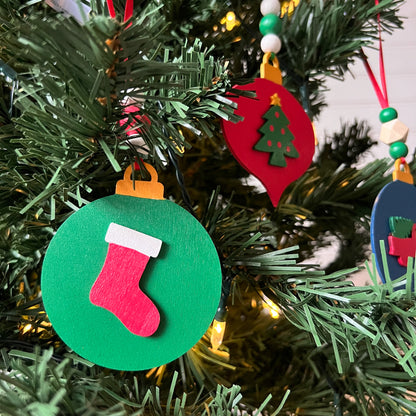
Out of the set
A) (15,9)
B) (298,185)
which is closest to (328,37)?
(298,185)

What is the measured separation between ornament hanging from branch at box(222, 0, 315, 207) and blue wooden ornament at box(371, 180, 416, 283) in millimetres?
78

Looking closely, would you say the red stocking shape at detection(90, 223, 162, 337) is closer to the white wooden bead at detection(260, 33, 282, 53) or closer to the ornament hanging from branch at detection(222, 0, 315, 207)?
the ornament hanging from branch at detection(222, 0, 315, 207)

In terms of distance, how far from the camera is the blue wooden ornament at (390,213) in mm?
352

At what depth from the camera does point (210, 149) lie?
1.88 feet

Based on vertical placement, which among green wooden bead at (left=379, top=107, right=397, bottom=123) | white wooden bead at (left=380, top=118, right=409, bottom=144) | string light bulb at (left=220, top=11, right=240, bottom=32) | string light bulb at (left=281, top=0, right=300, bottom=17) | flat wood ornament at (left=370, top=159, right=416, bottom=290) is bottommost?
flat wood ornament at (left=370, top=159, right=416, bottom=290)

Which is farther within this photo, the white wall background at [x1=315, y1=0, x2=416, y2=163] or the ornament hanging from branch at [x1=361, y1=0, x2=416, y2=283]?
the white wall background at [x1=315, y1=0, x2=416, y2=163]

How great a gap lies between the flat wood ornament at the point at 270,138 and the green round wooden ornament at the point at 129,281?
0.11 m

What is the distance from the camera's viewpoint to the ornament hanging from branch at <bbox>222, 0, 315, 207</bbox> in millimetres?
366

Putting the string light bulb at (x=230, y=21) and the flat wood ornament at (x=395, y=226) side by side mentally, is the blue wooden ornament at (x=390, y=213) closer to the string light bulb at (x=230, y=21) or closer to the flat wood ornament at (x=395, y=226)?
the flat wood ornament at (x=395, y=226)

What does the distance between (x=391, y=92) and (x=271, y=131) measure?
0.76 m

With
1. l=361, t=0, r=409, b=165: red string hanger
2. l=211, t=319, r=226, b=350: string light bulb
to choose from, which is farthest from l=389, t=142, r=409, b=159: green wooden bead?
l=211, t=319, r=226, b=350: string light bulb

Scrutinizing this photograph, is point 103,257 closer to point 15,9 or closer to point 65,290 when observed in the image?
point 65,290

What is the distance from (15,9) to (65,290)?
226 millimetres

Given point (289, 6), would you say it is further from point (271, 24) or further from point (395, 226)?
point (395, 226)
